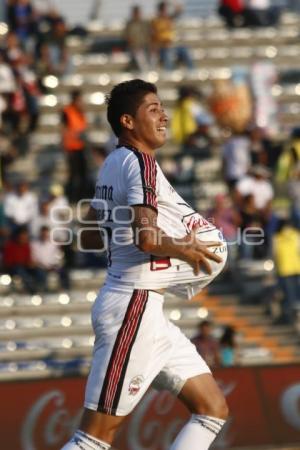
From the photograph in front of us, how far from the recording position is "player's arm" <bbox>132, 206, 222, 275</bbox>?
6.66 m

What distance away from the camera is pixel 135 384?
6.98 meters

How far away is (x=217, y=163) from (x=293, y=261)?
9.43 ft

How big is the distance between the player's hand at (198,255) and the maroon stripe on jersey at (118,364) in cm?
41

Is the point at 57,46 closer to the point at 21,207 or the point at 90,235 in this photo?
the point at 21,207

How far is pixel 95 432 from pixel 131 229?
101cm

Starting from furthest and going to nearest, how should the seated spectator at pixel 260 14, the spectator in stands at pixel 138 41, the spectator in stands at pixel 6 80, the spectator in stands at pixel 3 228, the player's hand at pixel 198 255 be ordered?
the seated spectator at pixel 260 14 < the spectator in stands at pixel 138 41 < the spectator in stands at pixel 6 80 < the spectator in stands at pixel 3 228 < the player's hand at pixel 198 255

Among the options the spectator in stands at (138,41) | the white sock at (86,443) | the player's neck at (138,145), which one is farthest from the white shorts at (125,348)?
the spectator in stands at (138,41)

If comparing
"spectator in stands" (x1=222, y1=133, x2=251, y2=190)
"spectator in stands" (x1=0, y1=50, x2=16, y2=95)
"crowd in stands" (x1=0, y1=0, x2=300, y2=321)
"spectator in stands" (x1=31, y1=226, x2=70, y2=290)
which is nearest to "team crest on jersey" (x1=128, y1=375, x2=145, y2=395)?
"crowd in stands" (x1=0, y1=0, x2=300, y2=321)

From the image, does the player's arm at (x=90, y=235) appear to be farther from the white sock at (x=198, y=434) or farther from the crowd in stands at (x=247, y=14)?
the crowd in stands at (x=247, y=14)

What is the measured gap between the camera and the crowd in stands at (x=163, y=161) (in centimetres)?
1625

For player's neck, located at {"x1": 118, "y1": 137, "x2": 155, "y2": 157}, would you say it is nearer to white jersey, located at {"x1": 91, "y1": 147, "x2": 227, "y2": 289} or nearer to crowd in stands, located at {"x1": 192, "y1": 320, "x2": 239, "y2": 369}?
white jersey, located at {"x1": 91, "y1": 147, "x2": 227, "y2": 289}

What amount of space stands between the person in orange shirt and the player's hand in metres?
10.5

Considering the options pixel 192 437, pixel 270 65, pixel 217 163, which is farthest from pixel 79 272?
pixel 192 437

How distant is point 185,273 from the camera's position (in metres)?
7.07
